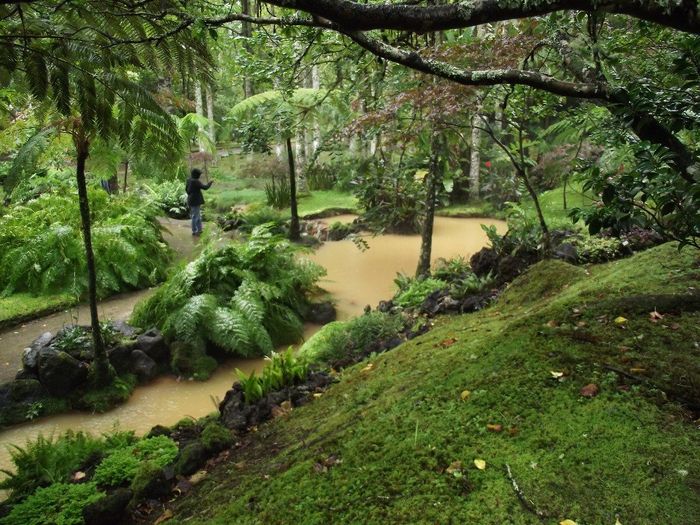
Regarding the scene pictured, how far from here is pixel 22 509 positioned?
2.93 meters

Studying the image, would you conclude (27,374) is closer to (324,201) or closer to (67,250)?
(67,250)

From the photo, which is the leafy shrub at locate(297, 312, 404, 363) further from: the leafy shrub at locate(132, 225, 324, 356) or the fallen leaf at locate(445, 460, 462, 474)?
the fallen leaf at locate(445, 460, 462, 474)

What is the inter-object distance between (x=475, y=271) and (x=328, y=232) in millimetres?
5679

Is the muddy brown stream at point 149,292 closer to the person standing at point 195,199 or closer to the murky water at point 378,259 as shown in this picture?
the murky water at point 378,259

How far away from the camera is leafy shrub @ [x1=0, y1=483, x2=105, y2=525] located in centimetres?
280

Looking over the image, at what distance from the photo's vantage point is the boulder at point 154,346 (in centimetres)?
587

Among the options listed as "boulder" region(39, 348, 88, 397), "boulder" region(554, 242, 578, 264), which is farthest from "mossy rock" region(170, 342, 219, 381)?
"boulder" region(554, 242, 578, 264)

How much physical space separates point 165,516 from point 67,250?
5917 mm

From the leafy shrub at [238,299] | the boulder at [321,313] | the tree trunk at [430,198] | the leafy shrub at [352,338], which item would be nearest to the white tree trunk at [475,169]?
the tree trunk at [430,198]


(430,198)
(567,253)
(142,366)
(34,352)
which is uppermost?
(430,198)

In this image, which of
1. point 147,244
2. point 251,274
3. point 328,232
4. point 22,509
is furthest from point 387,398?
point 328,232

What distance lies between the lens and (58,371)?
16.8 feet

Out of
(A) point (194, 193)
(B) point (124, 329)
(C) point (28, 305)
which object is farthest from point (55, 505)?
(A) point (194, 193)

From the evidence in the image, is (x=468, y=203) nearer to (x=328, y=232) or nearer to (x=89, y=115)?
(x=328, y=232)
